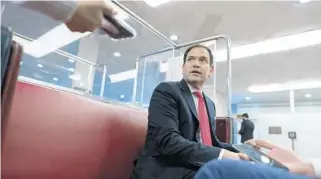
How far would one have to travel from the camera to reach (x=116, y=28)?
2.19ft

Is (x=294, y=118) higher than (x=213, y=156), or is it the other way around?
(x=294, y=118)

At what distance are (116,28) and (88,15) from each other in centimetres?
9

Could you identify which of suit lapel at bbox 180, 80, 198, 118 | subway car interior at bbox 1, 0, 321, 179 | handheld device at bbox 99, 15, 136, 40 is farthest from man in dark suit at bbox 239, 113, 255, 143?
handheld device at bbox 99, 15, 136, 40

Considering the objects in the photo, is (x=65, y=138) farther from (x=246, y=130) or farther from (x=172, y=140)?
(x=246, y=130)

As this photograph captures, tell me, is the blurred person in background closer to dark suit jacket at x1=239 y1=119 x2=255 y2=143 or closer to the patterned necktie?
the patterned necktie

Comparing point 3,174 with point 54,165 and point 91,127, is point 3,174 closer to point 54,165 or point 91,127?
point 54,165

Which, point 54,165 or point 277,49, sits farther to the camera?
point 277,49

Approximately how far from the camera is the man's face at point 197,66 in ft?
5.57

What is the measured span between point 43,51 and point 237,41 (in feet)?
11.6

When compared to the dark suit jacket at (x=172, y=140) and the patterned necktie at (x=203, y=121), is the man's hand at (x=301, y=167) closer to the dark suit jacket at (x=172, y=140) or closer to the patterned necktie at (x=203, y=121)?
the dark suit jacket at (x=172, y=140)

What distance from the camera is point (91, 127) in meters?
1.23

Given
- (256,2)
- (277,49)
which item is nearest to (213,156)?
(256,2)

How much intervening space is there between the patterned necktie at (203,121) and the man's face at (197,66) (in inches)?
3.7

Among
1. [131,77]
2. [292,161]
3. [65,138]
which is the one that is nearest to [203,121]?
[292,161]
